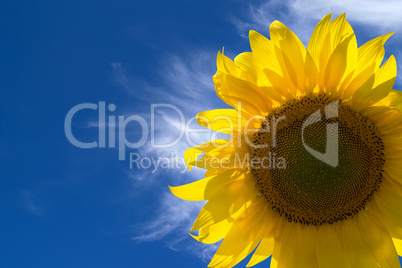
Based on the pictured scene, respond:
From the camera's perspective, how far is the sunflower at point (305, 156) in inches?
157

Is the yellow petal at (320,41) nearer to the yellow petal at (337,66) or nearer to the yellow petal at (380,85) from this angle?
the yellow petal at (337,66)

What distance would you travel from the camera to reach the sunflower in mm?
3990

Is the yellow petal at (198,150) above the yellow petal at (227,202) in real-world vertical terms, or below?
above

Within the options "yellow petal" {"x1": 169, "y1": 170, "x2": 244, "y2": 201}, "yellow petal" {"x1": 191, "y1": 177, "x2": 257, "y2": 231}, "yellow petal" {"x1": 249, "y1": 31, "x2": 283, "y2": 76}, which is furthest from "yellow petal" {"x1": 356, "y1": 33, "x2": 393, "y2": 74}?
"yellow petal" {"x1": 169, "y1": 170, "x2": 244, "y2": 201}

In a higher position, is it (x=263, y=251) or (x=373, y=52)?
(x=373, y=52)

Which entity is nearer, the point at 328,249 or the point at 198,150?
the point at 198,150

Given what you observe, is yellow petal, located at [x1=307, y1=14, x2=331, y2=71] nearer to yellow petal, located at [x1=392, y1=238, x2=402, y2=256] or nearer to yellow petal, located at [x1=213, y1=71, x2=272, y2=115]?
yellow petal, located at [x1=213, y1=71, x2=272, y2=115]

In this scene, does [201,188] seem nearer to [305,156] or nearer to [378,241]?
[305,156]

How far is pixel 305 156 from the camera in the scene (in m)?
4.11

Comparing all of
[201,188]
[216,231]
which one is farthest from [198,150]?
[216,231]

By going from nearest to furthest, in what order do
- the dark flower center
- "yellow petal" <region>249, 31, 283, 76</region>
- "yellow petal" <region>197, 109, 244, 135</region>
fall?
1. "yellow petal" <region>249, 31, 283, 76</region>
2. the dark flower center
3. "yellow petal" <region>197, 109, 244, 135</region>

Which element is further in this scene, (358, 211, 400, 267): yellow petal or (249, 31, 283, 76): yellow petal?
(358, 211, 400, 267): yellow petal

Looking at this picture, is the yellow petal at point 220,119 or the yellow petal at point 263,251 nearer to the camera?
the yellow petal at point 220,119

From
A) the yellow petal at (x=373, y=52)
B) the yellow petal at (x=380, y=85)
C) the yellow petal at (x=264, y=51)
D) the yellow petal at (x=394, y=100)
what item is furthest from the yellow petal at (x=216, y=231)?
the yellow petal at (x=373, y=52)
